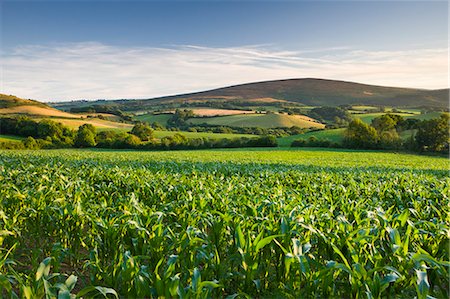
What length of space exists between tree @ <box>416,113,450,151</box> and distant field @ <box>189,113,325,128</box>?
4052 centimetres

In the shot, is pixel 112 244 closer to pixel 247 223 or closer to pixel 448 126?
pixel 247 223

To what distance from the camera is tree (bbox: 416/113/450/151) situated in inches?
2454

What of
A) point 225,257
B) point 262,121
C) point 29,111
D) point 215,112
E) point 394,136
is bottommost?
point 394,136

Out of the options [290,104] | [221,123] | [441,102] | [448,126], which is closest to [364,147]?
[448,126]

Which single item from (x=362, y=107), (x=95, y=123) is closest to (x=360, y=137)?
(x=362, y=107)

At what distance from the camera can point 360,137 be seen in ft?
238

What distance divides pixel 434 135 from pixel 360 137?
1393 centimetres

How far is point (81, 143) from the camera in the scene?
2928 inches

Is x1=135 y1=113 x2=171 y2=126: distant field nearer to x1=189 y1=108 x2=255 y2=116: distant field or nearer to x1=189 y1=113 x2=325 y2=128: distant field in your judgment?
x1=189 y1=113 x2=325 y2=128: distant field

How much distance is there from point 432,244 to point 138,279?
14.0 ft

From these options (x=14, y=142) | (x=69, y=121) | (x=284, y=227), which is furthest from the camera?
(x=69, y=121)

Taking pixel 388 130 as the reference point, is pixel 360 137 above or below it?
below

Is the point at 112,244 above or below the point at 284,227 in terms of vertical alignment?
below

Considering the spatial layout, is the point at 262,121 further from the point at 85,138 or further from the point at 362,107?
the point at 85,138
